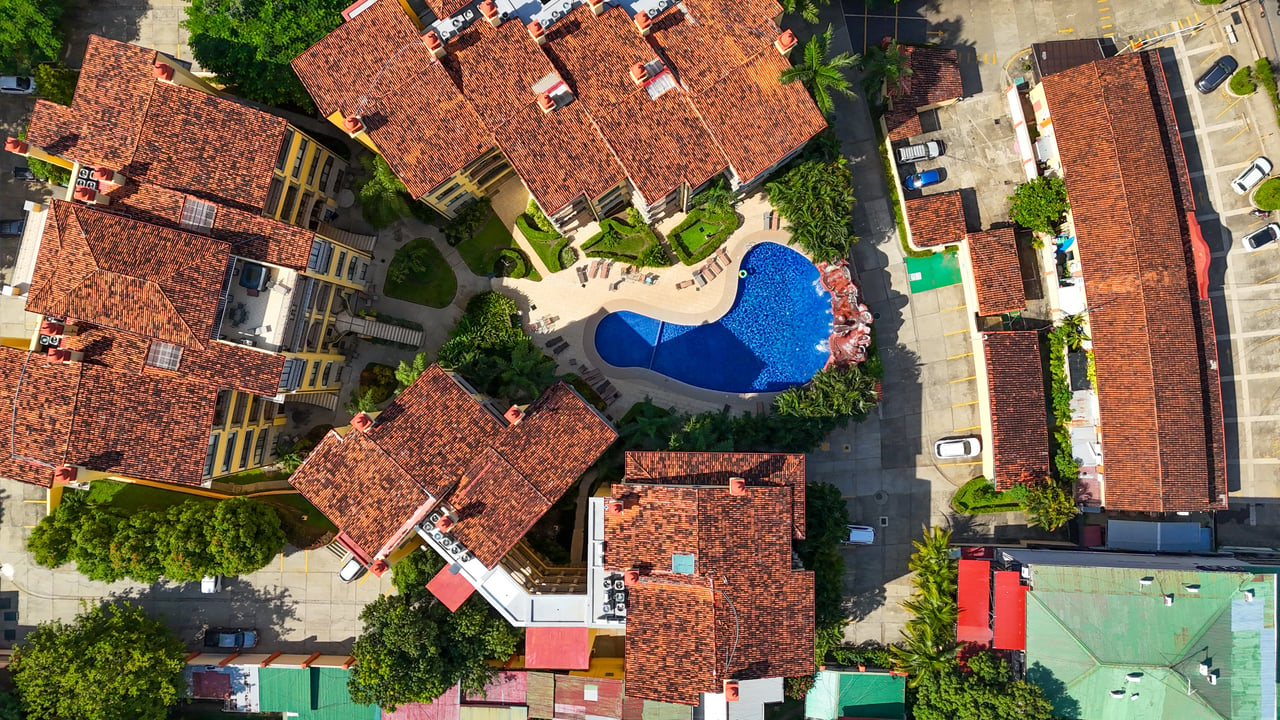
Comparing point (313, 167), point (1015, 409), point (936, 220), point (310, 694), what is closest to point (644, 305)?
point (936, 220)

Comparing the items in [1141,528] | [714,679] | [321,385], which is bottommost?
[714,679]

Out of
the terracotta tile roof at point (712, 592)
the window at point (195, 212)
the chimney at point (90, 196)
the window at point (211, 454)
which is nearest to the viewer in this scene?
the chimney at point (90, 196)

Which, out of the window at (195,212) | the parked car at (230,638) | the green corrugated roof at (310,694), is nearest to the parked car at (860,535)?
the green corrugated roof at (310,694)

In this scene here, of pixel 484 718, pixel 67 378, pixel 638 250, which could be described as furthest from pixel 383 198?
pixel 484 718

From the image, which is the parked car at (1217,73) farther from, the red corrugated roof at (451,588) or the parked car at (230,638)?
the parked car at (230,638)

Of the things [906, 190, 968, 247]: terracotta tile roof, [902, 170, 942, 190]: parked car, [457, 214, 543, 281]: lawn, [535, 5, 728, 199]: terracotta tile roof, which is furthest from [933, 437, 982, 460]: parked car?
[457, 214, 543, 281]: lawn

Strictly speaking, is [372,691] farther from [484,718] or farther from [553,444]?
[553,444]

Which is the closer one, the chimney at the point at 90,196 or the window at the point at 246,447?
the chimney at the point at 90,196

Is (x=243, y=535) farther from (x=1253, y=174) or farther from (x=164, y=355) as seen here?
(x=1253, y=174)
